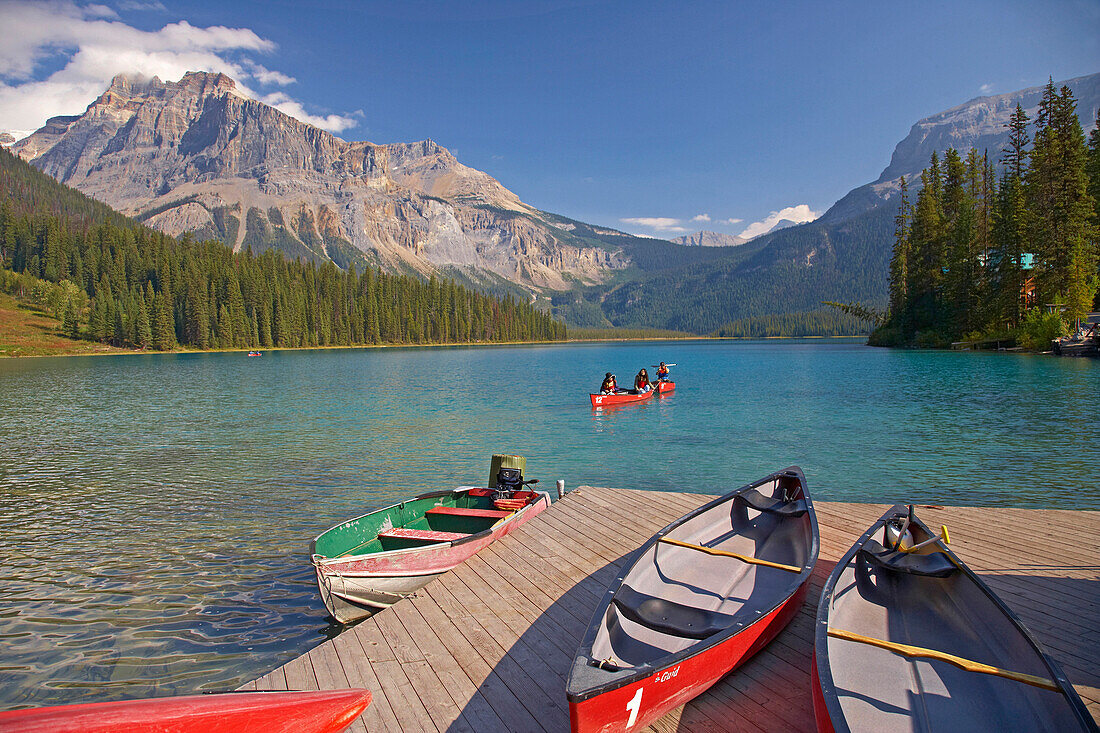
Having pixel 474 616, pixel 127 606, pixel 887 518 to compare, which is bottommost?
pixel 127 606

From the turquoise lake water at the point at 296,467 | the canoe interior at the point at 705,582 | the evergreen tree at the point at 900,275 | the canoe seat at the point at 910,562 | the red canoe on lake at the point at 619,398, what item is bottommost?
the turquoise lake water at the point at 296,467

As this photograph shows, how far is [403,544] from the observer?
32.3 ft

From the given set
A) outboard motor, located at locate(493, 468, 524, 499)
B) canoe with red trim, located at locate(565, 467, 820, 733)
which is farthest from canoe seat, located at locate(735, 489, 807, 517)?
outboard motor, located at locate(493, 468, 524, 499)

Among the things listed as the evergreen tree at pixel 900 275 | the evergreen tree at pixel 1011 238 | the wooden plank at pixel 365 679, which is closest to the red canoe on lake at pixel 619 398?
the wooden plank at pixel 365 679

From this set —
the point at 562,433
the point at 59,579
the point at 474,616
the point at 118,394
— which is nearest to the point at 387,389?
the point at 118,394

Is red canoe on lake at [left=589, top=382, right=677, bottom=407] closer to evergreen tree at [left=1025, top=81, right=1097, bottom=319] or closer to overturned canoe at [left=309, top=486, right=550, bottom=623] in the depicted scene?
overturned canoe at [left=309, top=486, right=550, bottom=623]

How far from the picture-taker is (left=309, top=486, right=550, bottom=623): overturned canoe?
8305mm

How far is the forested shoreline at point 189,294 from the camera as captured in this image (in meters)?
106

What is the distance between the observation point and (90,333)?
334ft

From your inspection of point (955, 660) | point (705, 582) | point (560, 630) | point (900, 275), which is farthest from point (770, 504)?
point (900, 275)

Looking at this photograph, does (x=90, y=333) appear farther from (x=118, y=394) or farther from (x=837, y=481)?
(x=837, y=481)

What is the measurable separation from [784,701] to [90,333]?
430ft

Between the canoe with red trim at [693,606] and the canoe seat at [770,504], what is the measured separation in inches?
0.6

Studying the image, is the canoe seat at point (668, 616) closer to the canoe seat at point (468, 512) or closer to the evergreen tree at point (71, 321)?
the canoe seat at point (468, 512)
